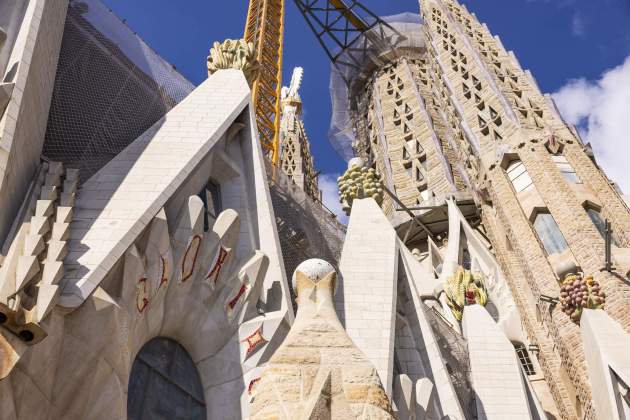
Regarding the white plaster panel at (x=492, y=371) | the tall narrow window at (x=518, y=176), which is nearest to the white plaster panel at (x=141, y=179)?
the white plaster panel at (x=492, y=371)

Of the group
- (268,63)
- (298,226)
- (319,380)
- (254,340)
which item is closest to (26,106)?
(254,340)

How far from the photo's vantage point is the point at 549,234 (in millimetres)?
11031

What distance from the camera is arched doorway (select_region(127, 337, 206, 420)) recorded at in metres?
6.20

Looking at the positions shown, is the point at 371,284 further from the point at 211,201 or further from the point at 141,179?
the point at 141,179

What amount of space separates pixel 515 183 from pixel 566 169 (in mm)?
988

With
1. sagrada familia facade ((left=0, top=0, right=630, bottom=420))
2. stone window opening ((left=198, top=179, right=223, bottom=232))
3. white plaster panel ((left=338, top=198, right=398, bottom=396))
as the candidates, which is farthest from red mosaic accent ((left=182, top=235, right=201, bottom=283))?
white plaster panel ((left=338, top=198, right=398, bottom=396))

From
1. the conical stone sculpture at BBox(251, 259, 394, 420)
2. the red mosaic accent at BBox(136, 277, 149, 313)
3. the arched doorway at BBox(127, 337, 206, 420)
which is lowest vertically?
the conical stone sculpture at BBox(251, 259, 394, 420)

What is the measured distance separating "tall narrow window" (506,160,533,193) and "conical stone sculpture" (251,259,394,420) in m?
8.40

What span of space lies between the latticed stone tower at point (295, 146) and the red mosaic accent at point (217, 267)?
35.8 feet

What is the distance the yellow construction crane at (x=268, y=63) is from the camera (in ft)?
63.0

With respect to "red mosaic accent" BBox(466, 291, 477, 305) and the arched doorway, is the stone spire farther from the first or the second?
"red mosaic accent" BBox(466, 291, 477, 305)

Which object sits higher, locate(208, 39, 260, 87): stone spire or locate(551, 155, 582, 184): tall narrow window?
locate(208, 39, 260, 87): stone spire

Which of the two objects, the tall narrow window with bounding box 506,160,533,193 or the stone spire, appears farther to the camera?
the tall narrow window with bounding box 506,160,533,193

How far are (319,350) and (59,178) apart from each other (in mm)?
3297
